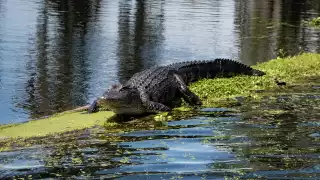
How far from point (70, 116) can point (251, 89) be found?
10.5ft

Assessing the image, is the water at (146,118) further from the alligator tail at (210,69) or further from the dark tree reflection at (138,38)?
the alligator tail at (210,69)

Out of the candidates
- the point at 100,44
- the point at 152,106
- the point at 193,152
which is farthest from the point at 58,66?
the point at 193,152

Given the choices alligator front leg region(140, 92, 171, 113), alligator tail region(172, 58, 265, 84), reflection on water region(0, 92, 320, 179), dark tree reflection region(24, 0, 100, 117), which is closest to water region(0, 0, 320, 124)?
dark tree reflection region(24, 0, 100, 117)

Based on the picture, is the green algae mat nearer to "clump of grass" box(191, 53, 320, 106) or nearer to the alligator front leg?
"clump of grass" box(191, 53, 320, 106)

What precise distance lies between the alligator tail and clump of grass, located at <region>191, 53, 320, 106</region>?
18cm

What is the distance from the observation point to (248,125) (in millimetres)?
6625

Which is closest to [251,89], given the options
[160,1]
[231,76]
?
[231,76]

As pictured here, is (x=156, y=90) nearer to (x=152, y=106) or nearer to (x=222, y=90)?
(x=152, y=106)

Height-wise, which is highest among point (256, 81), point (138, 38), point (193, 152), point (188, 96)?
point (193, 152)

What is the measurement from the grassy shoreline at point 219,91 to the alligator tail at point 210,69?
0.60ft

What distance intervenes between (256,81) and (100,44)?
10.9 metres

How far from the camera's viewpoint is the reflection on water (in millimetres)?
4574

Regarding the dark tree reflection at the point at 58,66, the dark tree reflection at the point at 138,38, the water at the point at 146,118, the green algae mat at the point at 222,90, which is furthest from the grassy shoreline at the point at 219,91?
the dark tree reflection at the point at 138,38

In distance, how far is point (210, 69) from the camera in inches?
430
